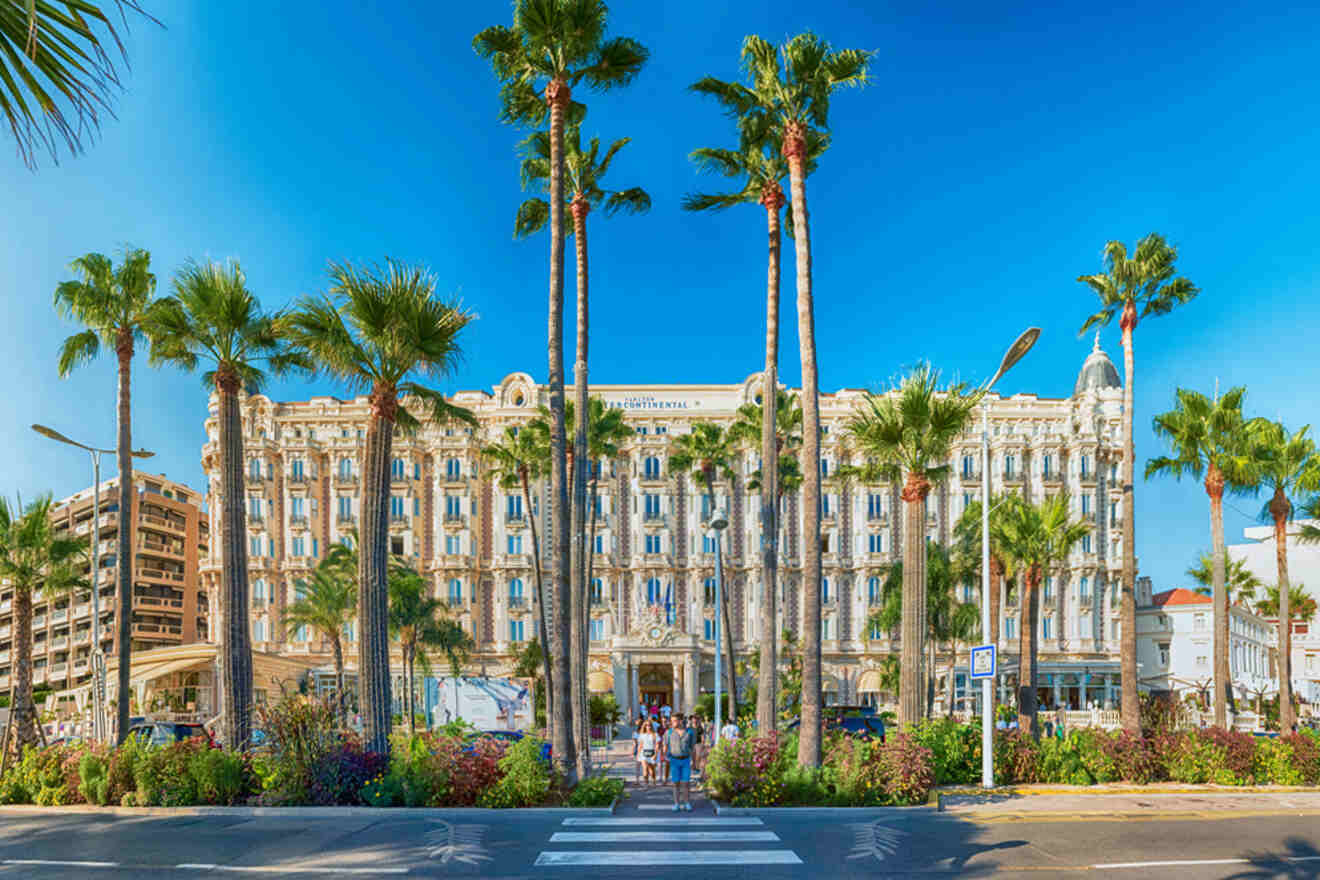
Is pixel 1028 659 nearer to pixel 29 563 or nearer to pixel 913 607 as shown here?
pixel 913 607

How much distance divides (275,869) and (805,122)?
17849 millimetres

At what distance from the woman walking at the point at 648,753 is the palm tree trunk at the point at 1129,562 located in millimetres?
12708

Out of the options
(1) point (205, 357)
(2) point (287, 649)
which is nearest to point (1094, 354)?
(2) point (287, 649)

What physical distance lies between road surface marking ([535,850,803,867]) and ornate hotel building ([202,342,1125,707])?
161ft

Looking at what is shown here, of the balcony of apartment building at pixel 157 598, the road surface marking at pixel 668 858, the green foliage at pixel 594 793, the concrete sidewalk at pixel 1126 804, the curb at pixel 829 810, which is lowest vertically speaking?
the balcony of apartment building at pixel 157 598

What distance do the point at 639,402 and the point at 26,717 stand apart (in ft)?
152

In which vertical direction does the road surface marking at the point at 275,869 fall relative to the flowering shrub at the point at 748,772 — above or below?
above

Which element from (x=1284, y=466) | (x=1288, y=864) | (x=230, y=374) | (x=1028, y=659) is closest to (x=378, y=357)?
(x=230, y=374)

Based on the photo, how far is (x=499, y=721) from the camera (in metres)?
33.2

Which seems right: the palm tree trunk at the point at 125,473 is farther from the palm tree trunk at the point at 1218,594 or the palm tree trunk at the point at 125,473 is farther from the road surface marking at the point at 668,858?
the palm tree trunk at the point at 1218,594

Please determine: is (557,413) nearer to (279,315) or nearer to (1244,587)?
(279,315)

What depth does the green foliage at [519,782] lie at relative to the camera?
16.7 m

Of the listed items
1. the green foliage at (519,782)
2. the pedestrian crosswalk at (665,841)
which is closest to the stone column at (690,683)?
the green foliage at (519,782)

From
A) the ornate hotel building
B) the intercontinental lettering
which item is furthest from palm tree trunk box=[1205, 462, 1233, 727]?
the intercontinental lettering
